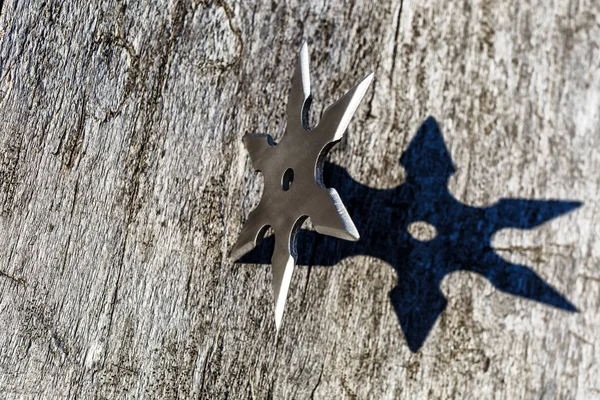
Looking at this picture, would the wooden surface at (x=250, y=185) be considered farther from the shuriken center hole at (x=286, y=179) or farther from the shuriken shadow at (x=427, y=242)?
the shuriken center hole at (x=286, y=179)

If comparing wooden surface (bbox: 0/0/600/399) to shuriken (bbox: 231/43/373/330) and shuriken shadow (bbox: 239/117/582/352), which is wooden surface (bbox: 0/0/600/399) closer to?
shuriken shadow (bbox: 239/117/582/352)

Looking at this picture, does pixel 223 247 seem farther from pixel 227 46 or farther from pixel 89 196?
pixel 227 46

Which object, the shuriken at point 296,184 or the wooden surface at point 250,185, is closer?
the shuriken at point 296,184

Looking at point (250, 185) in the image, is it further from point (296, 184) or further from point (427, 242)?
point (427, 242)

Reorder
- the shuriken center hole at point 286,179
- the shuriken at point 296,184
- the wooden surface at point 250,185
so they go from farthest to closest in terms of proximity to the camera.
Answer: the wooden surface at point 250,185 → the shuriken center hole at point 286,179 → the shuriken at point 296,184

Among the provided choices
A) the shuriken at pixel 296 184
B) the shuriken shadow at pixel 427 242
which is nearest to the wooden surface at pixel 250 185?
the shuriken shadow at pixel 427 242

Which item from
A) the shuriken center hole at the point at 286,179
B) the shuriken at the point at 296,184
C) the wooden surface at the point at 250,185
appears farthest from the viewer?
the wooden surface at the point at 250,185

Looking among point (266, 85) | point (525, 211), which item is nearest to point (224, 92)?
point (266, 85)

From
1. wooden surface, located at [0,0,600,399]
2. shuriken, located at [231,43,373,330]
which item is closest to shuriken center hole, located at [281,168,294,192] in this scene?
shuriken, located at [231,43,373,330]
